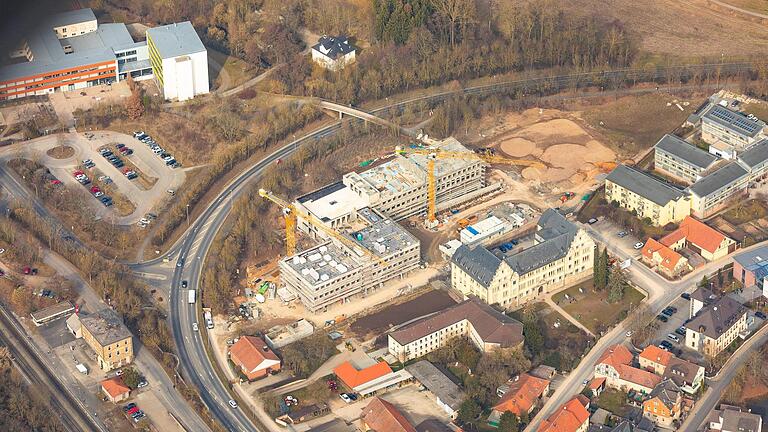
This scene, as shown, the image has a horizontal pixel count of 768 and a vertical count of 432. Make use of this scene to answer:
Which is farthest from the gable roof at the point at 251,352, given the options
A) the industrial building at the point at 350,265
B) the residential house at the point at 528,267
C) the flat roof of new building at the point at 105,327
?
the residential house at the point at 528,267

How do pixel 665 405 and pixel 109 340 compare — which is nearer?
A: pixel 665 405

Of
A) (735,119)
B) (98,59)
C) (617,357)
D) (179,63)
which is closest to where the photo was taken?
(617,357)

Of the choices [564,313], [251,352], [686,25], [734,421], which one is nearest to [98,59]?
[251,352]

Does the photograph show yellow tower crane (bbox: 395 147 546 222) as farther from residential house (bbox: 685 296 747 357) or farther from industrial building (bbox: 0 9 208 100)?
industrial building (bbox: 0 9 208 100)

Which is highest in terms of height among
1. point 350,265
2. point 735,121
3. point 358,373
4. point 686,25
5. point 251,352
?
point 686,25

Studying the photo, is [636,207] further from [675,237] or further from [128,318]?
[128,318]

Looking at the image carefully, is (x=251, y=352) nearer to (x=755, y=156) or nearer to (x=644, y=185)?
(x=644, y=185)

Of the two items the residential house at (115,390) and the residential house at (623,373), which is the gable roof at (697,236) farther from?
the residential house at (115,390)
